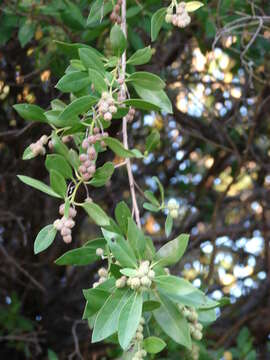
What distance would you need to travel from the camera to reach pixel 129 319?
1.07 m

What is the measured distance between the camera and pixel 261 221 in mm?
2750

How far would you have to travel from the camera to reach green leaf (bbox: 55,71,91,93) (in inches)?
49.8

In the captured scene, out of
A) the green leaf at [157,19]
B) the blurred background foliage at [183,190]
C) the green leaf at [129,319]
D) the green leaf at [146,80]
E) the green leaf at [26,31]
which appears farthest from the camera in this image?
the blurred background foliage at [183,190]

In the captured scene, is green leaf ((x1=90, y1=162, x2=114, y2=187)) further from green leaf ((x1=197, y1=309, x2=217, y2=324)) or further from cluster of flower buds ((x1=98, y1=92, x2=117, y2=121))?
green leaf ((x1=197, y1=309, x2=217, y2=324))

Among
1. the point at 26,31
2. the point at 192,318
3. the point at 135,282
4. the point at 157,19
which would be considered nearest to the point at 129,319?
the point at 135,282

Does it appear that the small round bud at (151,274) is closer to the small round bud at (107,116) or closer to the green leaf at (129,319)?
the green leaf at (129,319)

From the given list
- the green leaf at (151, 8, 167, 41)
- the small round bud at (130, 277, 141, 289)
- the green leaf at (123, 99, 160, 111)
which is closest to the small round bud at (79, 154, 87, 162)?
the green leaf at (123, 99, 160, 111)

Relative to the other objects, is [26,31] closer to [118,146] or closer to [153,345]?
[118,146]

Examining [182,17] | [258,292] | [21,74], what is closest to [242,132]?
[258,292]

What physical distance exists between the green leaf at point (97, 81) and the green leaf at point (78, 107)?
0.03 metres

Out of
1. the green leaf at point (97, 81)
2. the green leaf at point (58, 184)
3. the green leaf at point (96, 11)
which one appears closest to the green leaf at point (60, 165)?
the green leaf at point (58, 184)

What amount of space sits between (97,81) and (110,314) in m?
0.35

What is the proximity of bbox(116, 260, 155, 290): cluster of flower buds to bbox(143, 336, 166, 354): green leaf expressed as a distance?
0.10 m

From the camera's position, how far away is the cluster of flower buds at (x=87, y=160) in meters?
1.17
